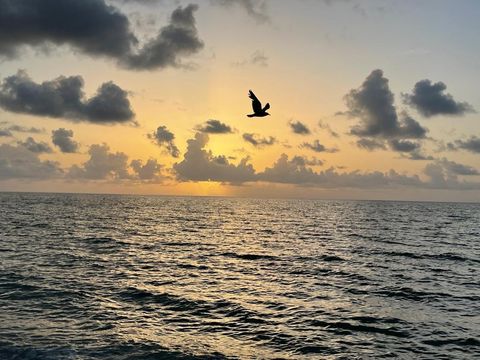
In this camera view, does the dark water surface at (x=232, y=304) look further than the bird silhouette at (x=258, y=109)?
No

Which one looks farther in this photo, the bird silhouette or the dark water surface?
the bird silhouette

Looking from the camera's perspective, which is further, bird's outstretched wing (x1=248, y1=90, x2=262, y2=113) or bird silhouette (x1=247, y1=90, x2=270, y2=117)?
bird silhouette (x1=247, y1=90, x2=270, y2=117)

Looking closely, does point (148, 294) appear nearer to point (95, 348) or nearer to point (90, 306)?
point (90, 306)

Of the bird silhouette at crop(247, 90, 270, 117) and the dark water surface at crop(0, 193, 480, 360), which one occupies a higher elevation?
the bird silhouette at crop(247, 90, 270, 117)

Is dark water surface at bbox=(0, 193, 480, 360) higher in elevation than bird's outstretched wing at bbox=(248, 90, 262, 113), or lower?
lower

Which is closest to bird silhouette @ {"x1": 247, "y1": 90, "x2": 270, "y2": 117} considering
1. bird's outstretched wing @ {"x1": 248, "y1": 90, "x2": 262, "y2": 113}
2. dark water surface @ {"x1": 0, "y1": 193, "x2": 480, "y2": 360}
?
bird's outstretched wing @ {"x1": 248, "y1": 90, "x2": 262, "y2": 113}

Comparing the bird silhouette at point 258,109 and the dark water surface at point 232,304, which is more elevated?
the bird silhouette at point 258,109

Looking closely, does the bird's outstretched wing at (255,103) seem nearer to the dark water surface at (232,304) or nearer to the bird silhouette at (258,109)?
the bird silhouette at (258,109)

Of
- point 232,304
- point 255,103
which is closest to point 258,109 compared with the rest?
point 255,103

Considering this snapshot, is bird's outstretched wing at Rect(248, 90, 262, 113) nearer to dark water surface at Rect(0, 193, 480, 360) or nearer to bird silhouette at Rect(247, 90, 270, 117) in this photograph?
bird silhouette at Rect(247, 90, 270, 117)

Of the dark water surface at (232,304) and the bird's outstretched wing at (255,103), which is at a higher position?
the bird's outstretched wing at (255,103)

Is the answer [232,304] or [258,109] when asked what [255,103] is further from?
[232,304]

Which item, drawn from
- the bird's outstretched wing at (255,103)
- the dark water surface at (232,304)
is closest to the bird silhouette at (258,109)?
the bird's outstretched wing at (255,103)

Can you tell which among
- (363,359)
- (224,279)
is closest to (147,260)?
(224,279)
